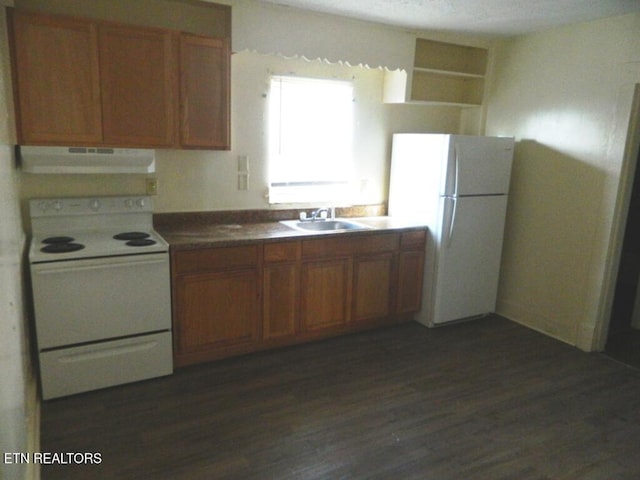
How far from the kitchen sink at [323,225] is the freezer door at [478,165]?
755mm

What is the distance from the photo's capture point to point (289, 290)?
3260 millimetres

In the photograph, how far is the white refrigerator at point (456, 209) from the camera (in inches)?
140

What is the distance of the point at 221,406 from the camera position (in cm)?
262

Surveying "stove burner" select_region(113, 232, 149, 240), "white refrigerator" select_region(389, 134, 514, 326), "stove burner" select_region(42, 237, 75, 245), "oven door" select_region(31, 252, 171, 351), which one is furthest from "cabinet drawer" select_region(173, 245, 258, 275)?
"white refrigerator" select_region(389, 134, 514, 326)

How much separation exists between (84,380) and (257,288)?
1.13 metres

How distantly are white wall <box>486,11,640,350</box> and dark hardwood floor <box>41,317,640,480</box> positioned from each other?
527 millimetres

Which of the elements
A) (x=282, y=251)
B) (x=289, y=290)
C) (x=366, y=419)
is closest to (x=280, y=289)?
(x=289, y=290)

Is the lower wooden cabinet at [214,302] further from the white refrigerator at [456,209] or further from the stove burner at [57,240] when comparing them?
the white refrigerator at [456,209]

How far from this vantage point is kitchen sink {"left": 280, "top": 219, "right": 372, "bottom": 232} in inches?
144

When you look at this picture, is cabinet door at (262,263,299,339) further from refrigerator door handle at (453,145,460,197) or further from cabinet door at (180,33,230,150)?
refrigerator door handle at (453,145,460,197)

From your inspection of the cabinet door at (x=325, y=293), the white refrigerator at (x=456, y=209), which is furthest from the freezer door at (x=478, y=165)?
the cabinet door at (x=325, y=293)

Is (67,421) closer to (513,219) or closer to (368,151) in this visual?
(368,151)

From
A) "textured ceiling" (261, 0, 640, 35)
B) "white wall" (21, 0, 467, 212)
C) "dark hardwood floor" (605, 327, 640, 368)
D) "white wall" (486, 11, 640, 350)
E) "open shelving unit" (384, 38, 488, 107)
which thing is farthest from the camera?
"open shelving unit" (384, 38, 488, 107)

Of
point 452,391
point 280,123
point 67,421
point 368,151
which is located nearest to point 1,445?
point 67,421
